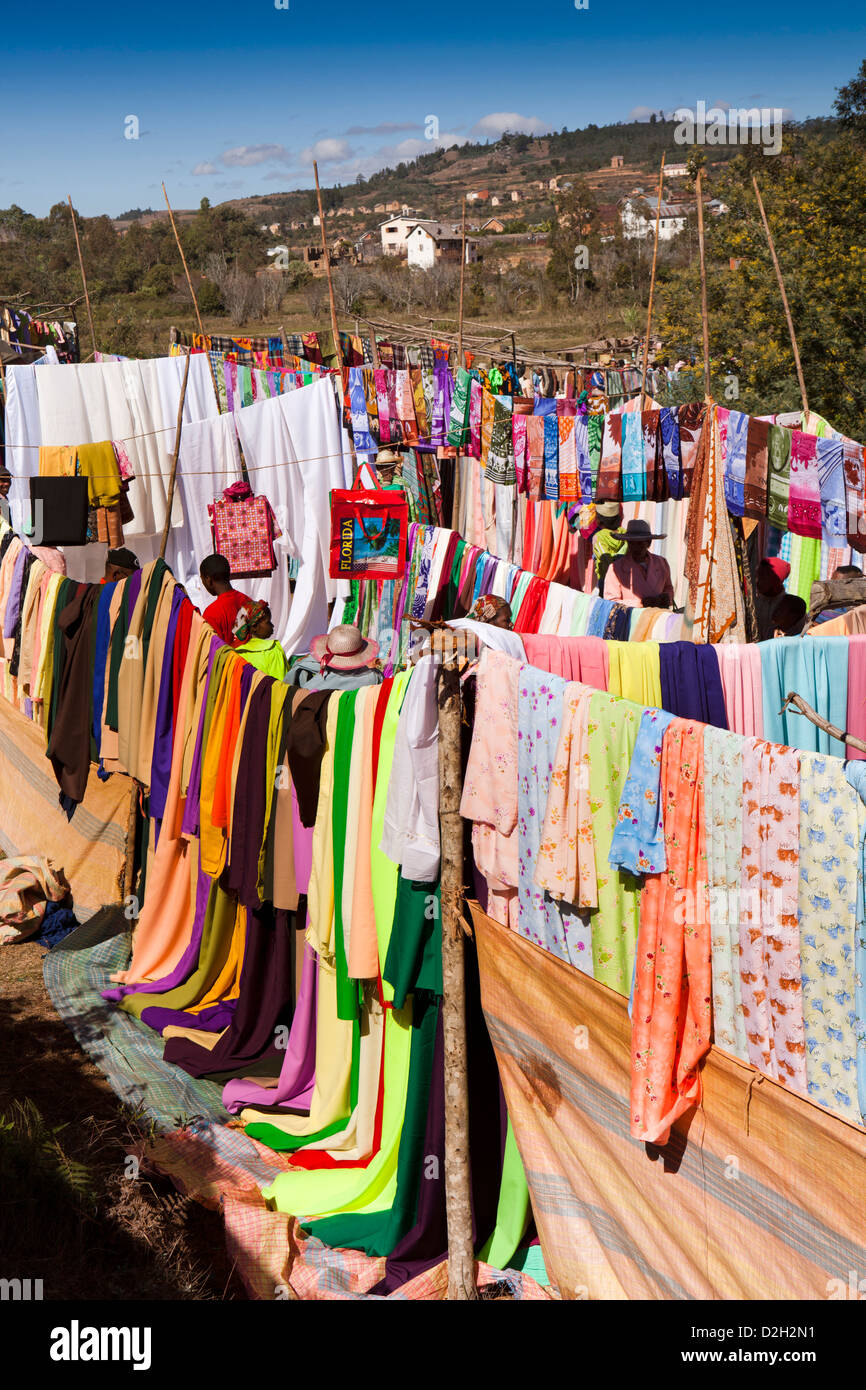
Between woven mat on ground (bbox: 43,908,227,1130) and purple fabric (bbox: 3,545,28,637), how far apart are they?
2.18 m

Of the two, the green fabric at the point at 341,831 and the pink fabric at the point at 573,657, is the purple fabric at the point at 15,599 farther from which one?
the pink fabric at the point at 573,657

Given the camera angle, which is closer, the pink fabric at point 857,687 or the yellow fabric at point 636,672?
the pink fabric at point 857,687

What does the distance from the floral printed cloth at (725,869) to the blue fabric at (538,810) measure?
579 millimetres

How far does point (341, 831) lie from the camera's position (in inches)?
193

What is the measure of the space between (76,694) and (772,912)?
5140 mm

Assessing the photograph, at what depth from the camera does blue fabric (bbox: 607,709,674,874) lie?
11.5 ft

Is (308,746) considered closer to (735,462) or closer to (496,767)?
(496,767)

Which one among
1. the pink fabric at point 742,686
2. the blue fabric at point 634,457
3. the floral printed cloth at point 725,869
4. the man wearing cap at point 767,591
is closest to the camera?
the floral printed cloth at point 725,869

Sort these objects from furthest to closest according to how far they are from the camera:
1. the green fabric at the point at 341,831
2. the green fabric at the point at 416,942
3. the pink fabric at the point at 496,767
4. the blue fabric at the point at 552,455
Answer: the blue fabric at the point at 552,455 < the green fabric at the point at 341,831 < the green fabric at the point at 416,942 < the pink fabric at the point at 496,767

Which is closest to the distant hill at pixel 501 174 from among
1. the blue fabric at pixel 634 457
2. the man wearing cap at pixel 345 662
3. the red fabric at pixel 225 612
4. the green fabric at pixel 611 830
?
the blue fabric at pixel 634 457

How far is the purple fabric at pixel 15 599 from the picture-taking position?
7.87 metres

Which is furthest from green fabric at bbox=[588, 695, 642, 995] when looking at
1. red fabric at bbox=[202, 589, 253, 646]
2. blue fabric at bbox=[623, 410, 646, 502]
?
blue fabric at bbox=[623, 410, 646, 502]
